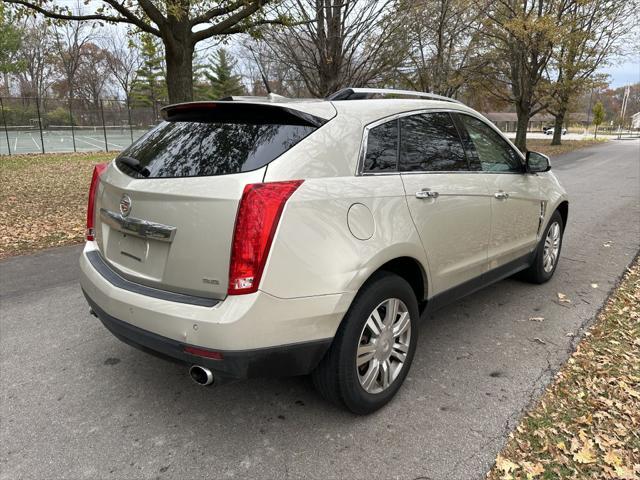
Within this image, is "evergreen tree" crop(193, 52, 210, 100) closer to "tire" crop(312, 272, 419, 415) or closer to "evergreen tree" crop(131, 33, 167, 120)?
"evergreen tree" crop(131, 33, 167, 120)

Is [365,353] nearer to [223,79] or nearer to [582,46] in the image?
[582,46]

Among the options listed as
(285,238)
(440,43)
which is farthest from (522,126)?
(285,238)

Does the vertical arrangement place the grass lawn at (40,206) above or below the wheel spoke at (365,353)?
below

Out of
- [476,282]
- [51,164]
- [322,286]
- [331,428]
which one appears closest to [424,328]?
[476,282]

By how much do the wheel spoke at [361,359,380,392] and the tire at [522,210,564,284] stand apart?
2583 millimetres

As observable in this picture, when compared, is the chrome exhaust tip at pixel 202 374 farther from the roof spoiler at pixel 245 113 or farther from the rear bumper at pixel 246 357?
the roof spoiler at pixel 245 113

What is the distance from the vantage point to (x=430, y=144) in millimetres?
3207

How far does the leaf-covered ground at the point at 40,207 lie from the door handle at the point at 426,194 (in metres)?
5.40

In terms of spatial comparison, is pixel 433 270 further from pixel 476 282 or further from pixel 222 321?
pixel 222 321

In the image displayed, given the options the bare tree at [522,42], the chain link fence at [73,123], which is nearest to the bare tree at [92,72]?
the chain link fence at [73,123]

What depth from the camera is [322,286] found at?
2.33 meters

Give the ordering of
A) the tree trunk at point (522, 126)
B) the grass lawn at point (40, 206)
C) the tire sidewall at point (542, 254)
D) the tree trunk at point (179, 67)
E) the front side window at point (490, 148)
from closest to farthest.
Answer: the front side window at point (490, 148) < the tire sidewall at point (542, 254) < the grass lawn at point (40, 206) < the tree trunk at point (179, 67) < the tree trunk at point (522, 126)

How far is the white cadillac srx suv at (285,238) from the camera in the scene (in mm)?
2217

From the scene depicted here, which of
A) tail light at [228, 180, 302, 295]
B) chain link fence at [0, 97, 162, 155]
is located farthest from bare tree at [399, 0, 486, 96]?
chain link fence at [0, 97, 162, 155]
